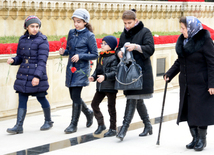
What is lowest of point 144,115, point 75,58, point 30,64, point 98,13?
point 144,115

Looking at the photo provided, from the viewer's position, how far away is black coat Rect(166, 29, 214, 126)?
17.5 ft

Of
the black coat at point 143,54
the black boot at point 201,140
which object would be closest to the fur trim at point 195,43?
the black coat at point 143,54

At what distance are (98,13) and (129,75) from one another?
8.55 metres

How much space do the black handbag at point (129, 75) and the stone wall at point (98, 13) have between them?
6455 millimetres

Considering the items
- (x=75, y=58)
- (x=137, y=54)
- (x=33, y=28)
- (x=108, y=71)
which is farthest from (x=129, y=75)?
(x=33, y=28)

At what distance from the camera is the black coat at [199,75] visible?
5.34 m

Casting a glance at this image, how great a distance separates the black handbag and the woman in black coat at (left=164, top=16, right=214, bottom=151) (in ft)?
1.99

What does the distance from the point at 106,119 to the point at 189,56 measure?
8.30 ft

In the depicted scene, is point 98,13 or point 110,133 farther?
point 98,13

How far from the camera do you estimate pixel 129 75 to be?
5855 millimetres

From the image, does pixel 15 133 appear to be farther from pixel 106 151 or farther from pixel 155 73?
pixel 155 73

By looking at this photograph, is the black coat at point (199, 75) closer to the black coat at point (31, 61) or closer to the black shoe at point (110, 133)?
the black shoe at point (110, 133)

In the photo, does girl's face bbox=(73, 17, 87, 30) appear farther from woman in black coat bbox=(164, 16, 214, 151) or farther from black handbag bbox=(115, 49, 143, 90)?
woman in black coat bbox=(164, 16, 214, 151)

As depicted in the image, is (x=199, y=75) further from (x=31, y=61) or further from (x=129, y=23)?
(x=31, y=61)
